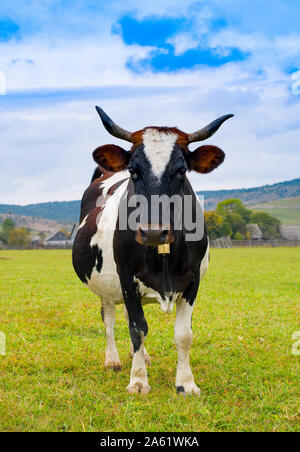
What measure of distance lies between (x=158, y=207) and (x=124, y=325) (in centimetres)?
499

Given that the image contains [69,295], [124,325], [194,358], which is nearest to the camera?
[194,358]

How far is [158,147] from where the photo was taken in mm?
4758

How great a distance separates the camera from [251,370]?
19.6 ft

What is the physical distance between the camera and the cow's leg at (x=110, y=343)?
623cm

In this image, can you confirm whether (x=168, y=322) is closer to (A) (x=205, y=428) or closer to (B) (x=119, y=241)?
(B) (x=119, y=241)

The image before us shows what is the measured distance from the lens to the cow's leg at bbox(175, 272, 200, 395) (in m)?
5.19

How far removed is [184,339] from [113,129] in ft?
7.92

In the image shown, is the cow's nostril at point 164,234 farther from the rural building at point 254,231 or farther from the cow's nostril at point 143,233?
the rural building at point 254,231

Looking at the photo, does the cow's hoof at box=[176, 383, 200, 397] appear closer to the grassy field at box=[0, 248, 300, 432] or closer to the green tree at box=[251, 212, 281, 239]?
the grassy field at box=[0, 248, 300, 432]

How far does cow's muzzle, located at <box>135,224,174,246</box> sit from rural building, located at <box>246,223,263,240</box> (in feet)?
336

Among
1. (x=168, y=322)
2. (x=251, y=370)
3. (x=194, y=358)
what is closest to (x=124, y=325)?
Result: (x=168, y=322)

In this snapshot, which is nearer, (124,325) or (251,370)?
(251,370)

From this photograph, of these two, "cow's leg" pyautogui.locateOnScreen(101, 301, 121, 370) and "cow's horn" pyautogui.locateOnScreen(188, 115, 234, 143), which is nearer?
"cow's horn" pyautogui.locateOnScreen(188, 115, 234, 143)

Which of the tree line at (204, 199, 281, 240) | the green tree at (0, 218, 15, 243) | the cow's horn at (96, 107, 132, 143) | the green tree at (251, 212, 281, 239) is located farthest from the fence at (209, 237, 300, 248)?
the cow's horn at (96, 107, 132, 143)
